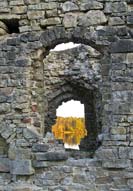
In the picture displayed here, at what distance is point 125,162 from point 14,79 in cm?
229

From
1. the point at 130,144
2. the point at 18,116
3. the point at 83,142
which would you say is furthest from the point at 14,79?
the point at 83,142

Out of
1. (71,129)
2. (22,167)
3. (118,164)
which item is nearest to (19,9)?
(22,167)

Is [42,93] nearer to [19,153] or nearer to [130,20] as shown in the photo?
[19,153]

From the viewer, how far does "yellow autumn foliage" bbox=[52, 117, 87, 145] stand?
2920 centimetres

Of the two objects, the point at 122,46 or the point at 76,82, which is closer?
the point at 122,46

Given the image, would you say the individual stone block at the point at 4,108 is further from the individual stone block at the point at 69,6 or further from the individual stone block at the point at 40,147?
the individual stone block at the point at 69,6

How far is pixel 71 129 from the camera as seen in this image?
30.5 metres

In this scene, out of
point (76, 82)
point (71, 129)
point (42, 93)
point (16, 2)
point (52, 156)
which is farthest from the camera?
point (71, 129)

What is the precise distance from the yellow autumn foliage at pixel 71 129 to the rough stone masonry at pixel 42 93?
895 inches

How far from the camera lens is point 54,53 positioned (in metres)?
11.1

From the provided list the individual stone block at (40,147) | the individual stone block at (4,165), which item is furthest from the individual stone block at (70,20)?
the individual stone block at (4,165)

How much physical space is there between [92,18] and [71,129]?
2468cm

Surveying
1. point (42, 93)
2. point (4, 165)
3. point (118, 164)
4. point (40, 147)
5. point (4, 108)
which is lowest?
point (4, 165)

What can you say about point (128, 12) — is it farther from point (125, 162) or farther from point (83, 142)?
point (83, 142)
